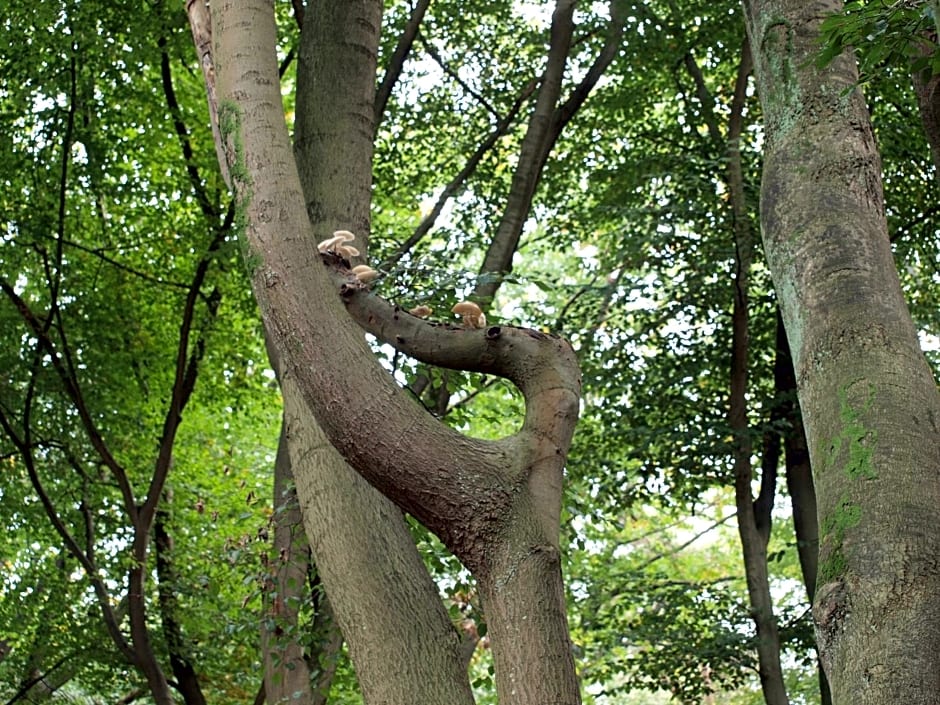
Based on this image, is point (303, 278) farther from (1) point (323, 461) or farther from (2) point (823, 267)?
(2) point (823, 267)

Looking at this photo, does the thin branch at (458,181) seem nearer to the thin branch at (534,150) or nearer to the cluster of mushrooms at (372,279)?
the thin branch at (534,150)

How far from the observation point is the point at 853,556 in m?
2.61

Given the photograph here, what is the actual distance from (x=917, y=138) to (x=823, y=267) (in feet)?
22.4

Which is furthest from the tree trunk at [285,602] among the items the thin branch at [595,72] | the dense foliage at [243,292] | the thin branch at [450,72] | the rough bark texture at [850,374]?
the thin branch at [450,72]

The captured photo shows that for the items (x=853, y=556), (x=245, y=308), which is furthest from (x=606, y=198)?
(x=853, y=556)

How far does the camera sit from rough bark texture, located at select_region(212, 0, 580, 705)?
261cm

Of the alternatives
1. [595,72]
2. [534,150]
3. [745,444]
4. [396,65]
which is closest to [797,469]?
[745,444]

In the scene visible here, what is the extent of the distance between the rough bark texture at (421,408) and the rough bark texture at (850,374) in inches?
24.7

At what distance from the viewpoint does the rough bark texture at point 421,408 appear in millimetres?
A: 2609

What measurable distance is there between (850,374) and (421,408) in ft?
3.55

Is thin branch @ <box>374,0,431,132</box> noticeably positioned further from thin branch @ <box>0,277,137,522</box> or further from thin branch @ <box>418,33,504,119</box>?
thin branch @ <box>0,277,137,522</box>

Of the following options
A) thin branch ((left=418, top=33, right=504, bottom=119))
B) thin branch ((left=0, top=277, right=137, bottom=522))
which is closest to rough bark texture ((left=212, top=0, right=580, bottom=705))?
thin branch ((left=0, top=277, right=137, bottom=522))

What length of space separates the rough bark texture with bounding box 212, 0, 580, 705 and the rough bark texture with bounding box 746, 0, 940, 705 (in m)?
0.63

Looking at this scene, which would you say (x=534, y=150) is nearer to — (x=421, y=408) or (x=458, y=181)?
(x=458, y=181)
